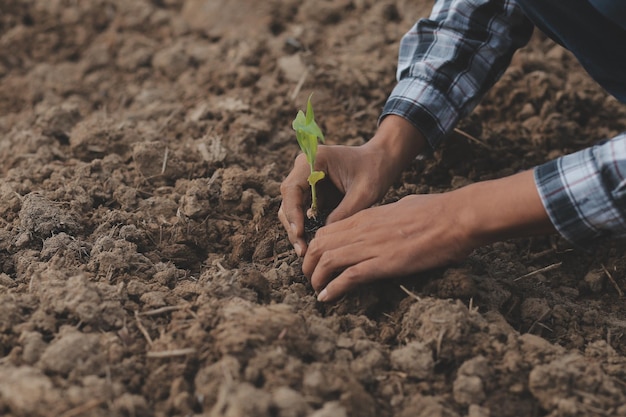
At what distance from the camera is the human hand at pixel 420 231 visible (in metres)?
1.95

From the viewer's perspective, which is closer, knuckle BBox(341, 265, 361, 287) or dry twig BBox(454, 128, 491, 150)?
knuckle BBox(341, 265, 361, 287)

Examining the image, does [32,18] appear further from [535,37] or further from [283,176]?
[535,37]

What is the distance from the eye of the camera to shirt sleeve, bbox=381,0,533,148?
259 cm

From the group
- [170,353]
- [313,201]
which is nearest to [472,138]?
[313,201]

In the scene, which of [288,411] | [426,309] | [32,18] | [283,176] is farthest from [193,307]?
[32,18]

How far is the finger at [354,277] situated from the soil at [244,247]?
0.07m

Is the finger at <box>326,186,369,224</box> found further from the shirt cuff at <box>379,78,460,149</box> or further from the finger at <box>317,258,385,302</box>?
the shirt cuff at <box>379,78,460,149</box>

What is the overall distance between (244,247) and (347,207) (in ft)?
1.31

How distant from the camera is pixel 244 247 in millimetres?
2508

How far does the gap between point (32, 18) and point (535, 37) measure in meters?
2.79

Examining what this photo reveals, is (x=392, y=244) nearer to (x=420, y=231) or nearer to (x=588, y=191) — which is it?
(x=420, y=231)

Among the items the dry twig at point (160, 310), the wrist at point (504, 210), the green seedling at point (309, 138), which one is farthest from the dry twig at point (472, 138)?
the dry twig at point (160, 310)

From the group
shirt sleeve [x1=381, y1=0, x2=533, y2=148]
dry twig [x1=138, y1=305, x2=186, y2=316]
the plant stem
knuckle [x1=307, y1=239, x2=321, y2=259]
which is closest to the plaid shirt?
shirt sleeve [x1=381, y1=0, x2=533, y2=148]

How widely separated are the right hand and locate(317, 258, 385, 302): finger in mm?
208
